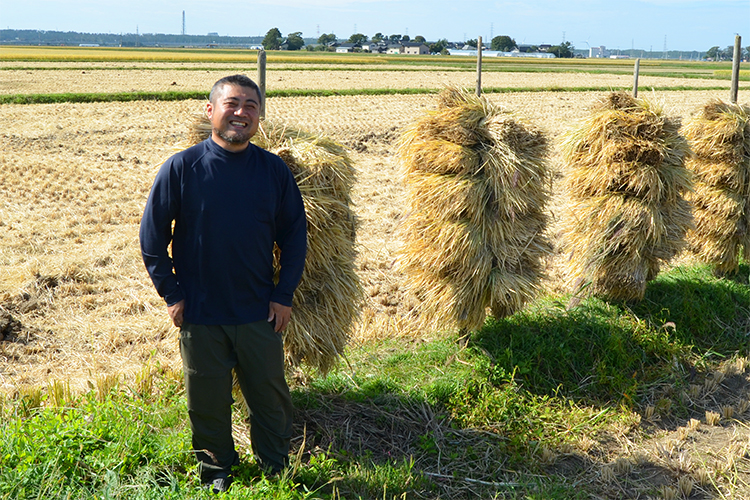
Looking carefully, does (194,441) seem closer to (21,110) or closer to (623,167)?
(623,167)

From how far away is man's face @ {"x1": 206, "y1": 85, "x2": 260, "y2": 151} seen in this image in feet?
Result: 11.1

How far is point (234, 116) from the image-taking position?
339 centimetres

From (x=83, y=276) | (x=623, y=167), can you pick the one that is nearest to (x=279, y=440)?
(x=623, y=167)

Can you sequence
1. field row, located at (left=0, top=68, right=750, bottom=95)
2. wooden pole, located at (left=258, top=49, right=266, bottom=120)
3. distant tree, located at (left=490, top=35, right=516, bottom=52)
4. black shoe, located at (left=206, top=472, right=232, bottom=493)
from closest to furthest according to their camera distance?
1. black shoe, located at (left=206, top=472, right=232, bottom=493)
2. wooden pole, located at (left=258, top=49, right=266, bottom=120)
3. field row, located at (left=0, top=68, right=750, bottom=95)
4. distant tree, located at (left=490, top=35, right=516, bottom=52)

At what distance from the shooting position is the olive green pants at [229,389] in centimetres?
349

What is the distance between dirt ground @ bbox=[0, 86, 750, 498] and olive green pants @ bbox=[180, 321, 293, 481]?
4.44 ft

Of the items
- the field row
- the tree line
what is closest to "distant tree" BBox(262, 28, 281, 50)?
the tree line

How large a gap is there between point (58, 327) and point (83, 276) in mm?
1316

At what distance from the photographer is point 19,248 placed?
8141 mm

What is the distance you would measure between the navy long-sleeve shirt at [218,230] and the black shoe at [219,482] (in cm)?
92

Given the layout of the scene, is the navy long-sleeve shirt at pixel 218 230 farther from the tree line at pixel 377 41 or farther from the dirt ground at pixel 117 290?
the tree line at pixel 377 41

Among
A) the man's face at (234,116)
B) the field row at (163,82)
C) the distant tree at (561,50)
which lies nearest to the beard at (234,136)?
the man's face at (234,116)

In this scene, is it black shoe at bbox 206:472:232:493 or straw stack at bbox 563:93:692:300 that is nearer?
black shoe at bbox 206:472:232:493

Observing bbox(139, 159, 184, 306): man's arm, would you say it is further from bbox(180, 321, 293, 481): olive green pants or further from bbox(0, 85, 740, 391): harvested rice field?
bbox(0, 85, 740, 391): harvested rice field
